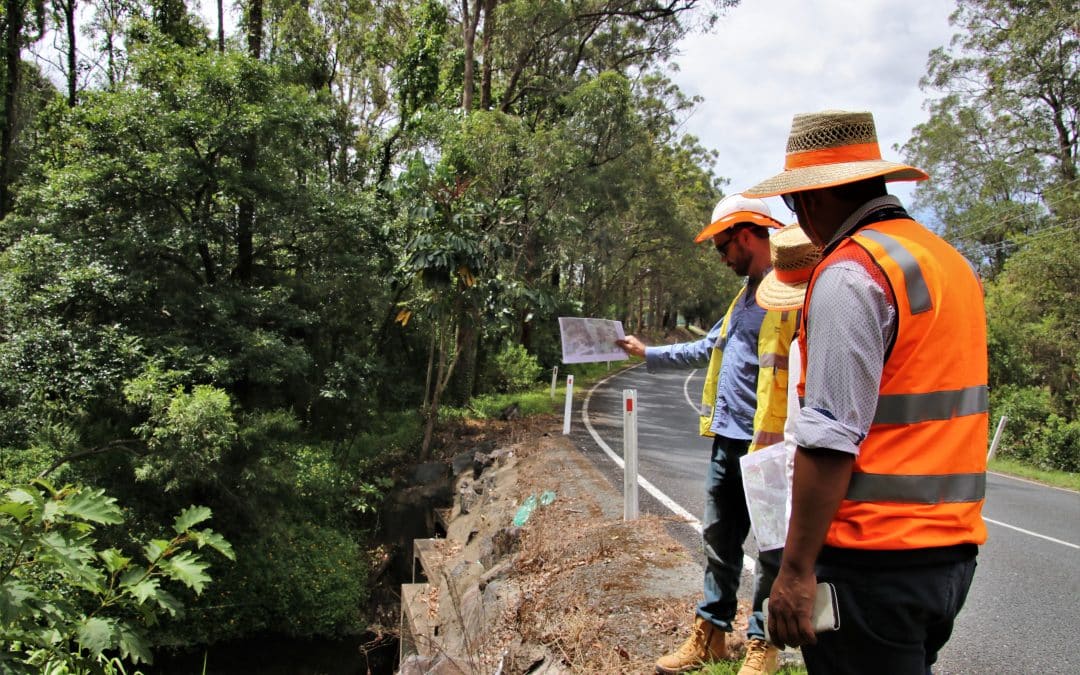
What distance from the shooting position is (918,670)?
1.70m

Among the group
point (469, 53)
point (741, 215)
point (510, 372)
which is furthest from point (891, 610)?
point (510, 372)

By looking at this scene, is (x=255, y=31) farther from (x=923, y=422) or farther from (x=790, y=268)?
(x=923, y=422)

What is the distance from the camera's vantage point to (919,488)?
64.9 inches

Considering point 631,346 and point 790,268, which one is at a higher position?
point 790,268

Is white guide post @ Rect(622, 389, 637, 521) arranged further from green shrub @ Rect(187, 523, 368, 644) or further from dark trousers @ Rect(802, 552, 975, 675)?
green shrub @ Rect(187, 523, 368, 644)

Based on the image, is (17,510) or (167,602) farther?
(167,602)

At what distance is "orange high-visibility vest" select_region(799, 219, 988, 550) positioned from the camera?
64.8 inches

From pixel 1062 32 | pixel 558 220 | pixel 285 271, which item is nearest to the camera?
pixel 285 271

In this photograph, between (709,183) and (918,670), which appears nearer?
(918,670)

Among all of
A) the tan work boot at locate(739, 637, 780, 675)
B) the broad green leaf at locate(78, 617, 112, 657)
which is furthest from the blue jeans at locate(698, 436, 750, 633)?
the broad green leaf at locate(78, 617, 112, 657)

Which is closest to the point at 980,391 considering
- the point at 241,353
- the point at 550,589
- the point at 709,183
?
the point at 550,589

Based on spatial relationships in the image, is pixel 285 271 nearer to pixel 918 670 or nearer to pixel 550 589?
pixel 550 589

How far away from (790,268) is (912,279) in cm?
120

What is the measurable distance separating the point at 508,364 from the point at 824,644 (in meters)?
21.2
